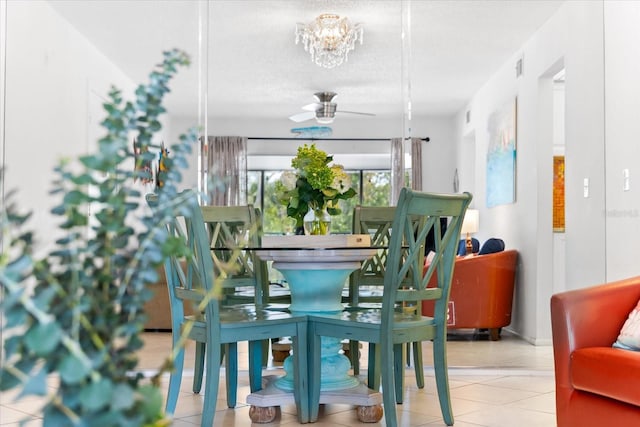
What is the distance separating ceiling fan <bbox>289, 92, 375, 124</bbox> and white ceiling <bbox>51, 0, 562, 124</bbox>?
42mm

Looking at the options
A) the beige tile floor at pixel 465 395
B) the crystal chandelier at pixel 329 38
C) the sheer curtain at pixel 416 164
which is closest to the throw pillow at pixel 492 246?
the beige tile floor at pixel 465 395

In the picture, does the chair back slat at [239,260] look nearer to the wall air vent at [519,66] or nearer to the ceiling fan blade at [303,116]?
the ceiling fan blade at [303,116]

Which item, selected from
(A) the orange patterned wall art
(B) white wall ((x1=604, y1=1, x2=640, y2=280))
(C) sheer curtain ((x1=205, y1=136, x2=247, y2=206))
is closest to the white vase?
(C) sheer curtain ((x1=205, y1=136, x2=247, y2=206))

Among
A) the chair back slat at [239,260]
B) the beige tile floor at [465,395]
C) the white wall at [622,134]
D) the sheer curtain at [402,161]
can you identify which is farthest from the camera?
the sheer curtain at [402,161]

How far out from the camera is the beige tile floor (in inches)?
136

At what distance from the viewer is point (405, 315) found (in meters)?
3.38

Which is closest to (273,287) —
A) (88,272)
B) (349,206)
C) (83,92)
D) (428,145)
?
(349,206)

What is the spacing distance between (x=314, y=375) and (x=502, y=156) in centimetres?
259

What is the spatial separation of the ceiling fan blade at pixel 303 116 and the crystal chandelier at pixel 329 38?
0.32 meters

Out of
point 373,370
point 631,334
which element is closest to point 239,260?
point 373,370

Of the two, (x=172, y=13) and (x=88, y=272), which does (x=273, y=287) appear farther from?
(x=88, y=272)

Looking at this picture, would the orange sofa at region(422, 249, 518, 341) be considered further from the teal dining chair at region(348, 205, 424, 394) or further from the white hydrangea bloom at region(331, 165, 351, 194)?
the white hydrangea bloom at region(331, 165, 351, 194)

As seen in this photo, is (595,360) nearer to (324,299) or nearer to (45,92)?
(324,299)

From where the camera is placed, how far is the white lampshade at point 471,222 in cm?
502
